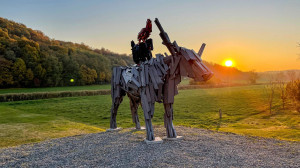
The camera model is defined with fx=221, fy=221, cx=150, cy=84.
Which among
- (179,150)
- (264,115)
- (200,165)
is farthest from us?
(264,115)

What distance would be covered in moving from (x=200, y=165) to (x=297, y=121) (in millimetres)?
12170

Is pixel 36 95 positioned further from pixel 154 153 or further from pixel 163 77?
pixel 154 153

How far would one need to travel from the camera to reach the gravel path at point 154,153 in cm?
667

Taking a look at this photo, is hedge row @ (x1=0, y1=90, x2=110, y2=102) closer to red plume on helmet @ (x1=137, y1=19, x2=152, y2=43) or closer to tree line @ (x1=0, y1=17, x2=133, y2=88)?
tree line @ (x1=0, y1=17, x2=133, y2=88)

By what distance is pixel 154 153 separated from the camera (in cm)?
740

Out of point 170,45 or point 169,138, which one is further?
point 169,138

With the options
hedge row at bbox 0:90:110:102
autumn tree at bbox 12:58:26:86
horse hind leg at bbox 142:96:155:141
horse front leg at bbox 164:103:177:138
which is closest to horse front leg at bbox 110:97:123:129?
horse hind leg at bbox 142:96:155:141

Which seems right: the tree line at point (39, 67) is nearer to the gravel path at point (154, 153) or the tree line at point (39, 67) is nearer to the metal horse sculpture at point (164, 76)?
the gravel path at point (154, 153)

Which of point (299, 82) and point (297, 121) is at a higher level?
point (299, 82)

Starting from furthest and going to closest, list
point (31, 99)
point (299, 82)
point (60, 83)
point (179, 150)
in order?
A: point (60, 83) → point (31, 99) → point (299, 82) → point (179, 150)

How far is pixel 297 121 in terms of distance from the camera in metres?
15.0

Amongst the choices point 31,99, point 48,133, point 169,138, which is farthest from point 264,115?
point 31,99

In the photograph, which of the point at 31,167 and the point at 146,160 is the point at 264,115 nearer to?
the point at 146,160

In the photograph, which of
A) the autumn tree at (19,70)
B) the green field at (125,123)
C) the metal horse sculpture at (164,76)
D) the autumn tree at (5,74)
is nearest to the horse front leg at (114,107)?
the metal horse sculpture at (164,76)
